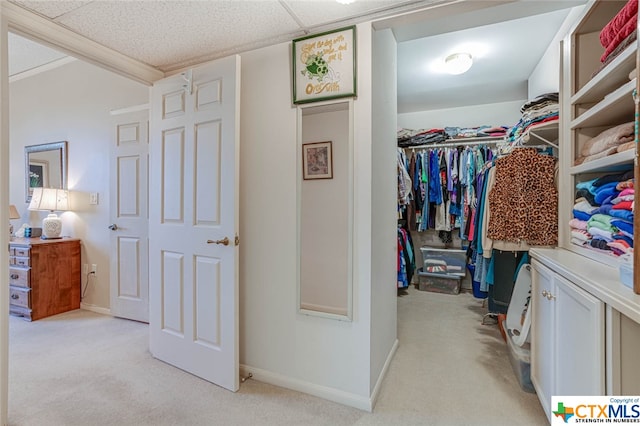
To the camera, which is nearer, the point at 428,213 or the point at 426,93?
the point at 426,93

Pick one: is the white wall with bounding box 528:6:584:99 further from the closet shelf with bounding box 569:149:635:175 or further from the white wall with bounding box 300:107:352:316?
the white wall with bounding box 300:107:352:316

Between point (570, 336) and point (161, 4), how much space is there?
2.45 m

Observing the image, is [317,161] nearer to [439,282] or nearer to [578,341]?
[578,341]

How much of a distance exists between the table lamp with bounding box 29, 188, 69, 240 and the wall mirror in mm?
214

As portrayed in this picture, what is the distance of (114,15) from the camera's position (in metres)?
1.60

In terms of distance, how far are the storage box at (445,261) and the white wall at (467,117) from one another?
184 cm

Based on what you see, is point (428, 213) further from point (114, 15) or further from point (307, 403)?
point (114, 15)

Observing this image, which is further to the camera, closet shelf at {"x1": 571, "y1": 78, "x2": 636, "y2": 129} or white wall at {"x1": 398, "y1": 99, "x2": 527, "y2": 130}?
white wall at {"x1": 398, "y1": 99, "x2": 527, "y2": 130}

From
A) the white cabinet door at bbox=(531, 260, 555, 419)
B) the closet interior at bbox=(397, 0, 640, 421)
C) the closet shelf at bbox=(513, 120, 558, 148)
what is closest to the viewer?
the closet interior at bbox=(397, 0, 640, 421)

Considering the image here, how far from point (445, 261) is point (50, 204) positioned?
15.5 feet

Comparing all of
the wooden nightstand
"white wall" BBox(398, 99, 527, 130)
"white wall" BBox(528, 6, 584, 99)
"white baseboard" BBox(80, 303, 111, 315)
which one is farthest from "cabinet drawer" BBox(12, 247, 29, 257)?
"white wall" BBox(528, 6, 584, 99)

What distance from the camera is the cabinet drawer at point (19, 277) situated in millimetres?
2953

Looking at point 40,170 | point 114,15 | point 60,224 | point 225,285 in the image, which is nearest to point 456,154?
point 225,285

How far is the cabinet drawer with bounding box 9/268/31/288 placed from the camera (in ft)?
9.69
